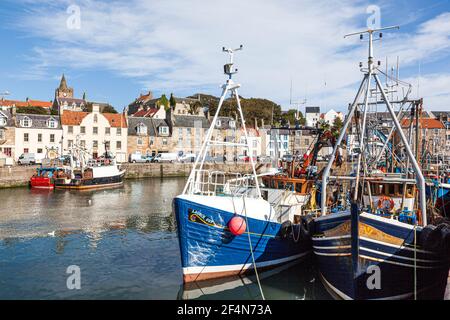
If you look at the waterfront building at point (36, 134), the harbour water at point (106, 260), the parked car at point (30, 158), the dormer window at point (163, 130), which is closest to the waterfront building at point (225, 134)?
the dormer window at point (163, 130)

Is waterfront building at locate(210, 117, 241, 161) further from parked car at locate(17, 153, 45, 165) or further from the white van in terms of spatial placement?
parked car at locate(17, 153, 45, 165)

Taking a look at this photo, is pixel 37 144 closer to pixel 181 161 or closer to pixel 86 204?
pixel 181 161

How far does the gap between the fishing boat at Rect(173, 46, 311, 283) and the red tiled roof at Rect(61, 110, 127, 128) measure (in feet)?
182

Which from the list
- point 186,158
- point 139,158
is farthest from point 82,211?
point 186,158

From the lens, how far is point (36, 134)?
64375mm

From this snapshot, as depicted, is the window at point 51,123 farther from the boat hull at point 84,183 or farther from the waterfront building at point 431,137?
the waterfront building at point 431,137

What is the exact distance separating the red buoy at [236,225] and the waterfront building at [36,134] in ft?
169

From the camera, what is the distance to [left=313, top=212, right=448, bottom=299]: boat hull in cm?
1362

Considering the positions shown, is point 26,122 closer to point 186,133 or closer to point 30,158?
point 30,158

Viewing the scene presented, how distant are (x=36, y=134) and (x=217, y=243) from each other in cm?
5629

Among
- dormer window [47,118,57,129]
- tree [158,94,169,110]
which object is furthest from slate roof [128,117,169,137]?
tree [158,94,169,110]

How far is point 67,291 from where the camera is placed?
15.2 metres
